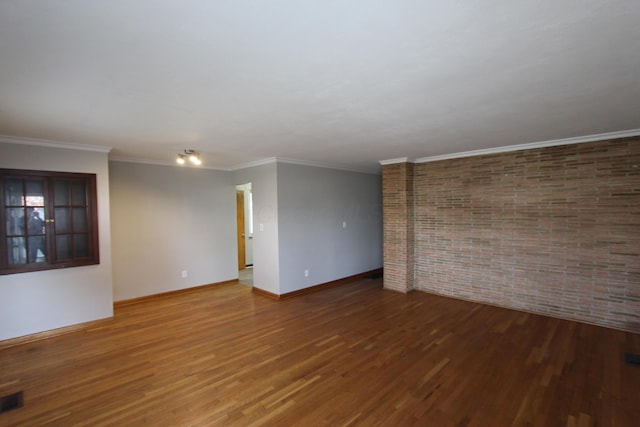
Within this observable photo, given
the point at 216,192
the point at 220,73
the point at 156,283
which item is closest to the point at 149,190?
the point at 216,192

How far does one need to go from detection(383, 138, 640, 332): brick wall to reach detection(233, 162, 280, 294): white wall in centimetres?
230

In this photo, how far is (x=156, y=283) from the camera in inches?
205

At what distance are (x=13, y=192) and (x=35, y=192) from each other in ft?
0.63

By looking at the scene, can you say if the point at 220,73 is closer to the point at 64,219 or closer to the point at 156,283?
the point at 64,219

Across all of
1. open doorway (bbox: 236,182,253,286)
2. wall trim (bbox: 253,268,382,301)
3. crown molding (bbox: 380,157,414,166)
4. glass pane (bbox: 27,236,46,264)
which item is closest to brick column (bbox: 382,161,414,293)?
crown molding (bbox: 380,157,414,166)

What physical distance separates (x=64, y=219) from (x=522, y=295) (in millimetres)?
6589

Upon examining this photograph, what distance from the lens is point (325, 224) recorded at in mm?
5883

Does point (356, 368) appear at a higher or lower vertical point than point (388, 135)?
lower

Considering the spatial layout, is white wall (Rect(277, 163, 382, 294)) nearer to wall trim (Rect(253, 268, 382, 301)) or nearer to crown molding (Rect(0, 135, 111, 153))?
wall trim (Rect(253, 268, 382, 301))

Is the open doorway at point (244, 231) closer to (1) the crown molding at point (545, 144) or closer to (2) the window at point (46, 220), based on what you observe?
(2) the window at point (46, 220)

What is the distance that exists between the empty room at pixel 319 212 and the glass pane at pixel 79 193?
0.03 m

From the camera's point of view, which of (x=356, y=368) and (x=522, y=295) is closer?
(x=356, y=368)

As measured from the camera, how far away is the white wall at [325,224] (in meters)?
5.22

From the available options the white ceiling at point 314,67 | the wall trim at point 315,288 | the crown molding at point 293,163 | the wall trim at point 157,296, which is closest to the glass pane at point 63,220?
the white ceiling at point 314,67
